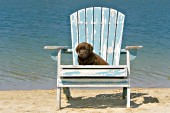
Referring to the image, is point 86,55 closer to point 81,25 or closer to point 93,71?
point 93,71

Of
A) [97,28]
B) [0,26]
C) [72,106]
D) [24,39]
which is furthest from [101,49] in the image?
[0,26]

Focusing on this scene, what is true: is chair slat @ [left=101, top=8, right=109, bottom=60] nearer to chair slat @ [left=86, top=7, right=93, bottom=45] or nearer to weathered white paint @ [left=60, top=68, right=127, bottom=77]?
chair slat @ [left=86, top=7, right=93, bottom=45]

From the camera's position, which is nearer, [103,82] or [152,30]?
[103,82]

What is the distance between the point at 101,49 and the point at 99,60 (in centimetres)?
80

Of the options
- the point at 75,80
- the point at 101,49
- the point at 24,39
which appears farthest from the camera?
the point at 24,39

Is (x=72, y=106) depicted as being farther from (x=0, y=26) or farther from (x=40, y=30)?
(x=0, y=26)

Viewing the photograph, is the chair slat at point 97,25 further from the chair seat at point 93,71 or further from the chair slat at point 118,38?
the chair seat at point 93,71

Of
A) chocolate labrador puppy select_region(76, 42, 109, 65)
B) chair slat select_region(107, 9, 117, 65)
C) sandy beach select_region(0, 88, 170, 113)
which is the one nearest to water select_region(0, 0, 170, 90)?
sandy beach select_region(0, 88, 170, 113)

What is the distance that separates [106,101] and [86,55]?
0.89 m

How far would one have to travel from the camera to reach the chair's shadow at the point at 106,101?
6313mm

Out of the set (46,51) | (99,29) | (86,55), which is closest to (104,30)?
(99,29)

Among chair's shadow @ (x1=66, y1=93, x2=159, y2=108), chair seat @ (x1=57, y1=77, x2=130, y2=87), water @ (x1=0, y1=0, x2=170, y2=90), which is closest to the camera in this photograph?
chair seat @ (x1=57, y1=77, x2=130, y2=87)

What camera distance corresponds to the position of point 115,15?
7.11 meters

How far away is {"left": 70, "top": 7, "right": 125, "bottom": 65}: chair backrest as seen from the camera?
6961 mm
